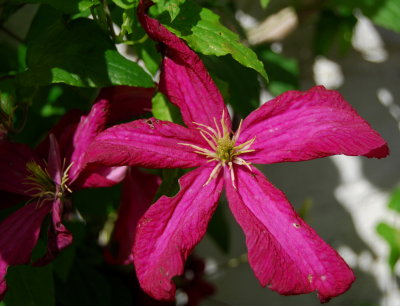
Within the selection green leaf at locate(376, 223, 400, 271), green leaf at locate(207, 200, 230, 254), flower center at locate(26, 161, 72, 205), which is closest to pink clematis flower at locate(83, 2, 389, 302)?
flower center at locate(26, 161, 72, 205)

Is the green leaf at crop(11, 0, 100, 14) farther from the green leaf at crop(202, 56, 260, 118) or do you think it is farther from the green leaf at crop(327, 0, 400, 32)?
the green leaf at crop(327, 0, 400, 32)

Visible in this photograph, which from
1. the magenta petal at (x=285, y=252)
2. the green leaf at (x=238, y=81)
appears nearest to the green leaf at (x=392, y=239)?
→ the green leaf at (x=238, y=81)

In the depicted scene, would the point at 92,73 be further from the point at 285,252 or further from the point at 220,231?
the point at 220,231

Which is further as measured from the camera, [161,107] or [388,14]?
[388,14]

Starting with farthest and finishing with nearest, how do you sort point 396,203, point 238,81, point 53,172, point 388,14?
point 396,203, point 388,14, point 238,81, point 53,172

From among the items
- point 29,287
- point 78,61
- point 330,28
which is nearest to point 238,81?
point 78,61

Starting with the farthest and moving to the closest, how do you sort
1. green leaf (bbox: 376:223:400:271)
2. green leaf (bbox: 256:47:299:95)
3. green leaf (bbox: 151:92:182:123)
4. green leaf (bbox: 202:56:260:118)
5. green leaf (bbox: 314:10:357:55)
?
green leaf (bbox: 376:223:400:271) < green leaf (bbox: 314:10:357:55) < green leaf (bbox: 256:47:299:95) < green leaf (bbox: 202:56:260:118) < green leaf (bbox: 151:92:182:123)
